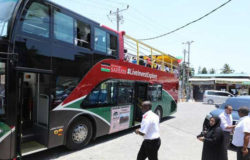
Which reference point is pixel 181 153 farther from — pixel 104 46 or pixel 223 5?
pixel 223 5

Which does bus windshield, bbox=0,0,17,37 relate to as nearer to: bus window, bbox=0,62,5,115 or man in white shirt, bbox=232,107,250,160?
bus window, bbox=0,62,5,115

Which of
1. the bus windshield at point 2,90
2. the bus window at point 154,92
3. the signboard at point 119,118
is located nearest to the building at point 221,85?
the bus window at point 154,92

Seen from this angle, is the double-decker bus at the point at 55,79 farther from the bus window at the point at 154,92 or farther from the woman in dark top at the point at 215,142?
the woman in dark top at the point at 215,142

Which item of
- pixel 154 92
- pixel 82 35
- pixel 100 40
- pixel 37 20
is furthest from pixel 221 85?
pixel 37 20

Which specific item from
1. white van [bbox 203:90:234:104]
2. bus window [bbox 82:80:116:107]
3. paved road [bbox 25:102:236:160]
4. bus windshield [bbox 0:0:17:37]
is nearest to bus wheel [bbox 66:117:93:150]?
paved road [bbox 25:102:236:160]

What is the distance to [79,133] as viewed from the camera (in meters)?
5.51

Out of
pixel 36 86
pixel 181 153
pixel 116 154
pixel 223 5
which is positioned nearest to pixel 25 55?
pixel 36 86

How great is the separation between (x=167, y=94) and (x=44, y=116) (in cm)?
775

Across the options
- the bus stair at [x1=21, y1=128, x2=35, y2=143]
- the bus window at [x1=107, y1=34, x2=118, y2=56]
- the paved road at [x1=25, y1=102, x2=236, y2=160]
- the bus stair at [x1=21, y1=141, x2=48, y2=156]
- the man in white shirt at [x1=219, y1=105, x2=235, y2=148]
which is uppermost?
the bus window at [x1=107, y1=34, x2=118, y2=56]

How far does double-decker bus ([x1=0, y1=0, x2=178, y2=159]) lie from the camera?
3.93 m

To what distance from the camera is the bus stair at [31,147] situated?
14.2 feet

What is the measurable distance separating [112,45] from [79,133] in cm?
323

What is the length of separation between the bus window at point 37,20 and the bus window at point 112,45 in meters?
2.38

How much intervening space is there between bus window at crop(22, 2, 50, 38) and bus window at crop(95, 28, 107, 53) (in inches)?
67.2
